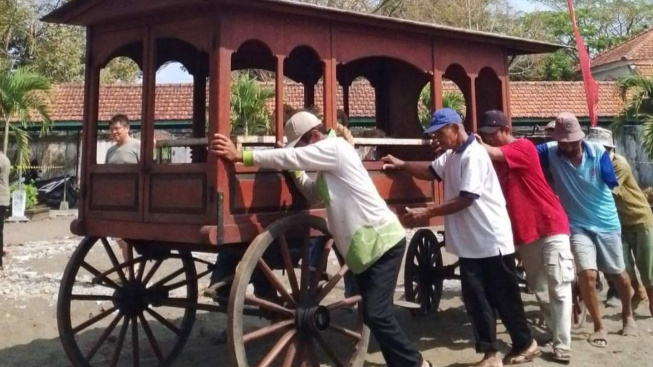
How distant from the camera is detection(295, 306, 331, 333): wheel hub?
463cm

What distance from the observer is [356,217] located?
450 cm

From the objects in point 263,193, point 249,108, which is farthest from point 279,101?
point 249,108

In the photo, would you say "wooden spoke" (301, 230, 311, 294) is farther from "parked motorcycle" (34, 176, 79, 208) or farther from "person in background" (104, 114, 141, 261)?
"parked motorcycle" (34, 176, 79, 208)

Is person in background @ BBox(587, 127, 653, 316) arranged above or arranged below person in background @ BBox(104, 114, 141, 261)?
below

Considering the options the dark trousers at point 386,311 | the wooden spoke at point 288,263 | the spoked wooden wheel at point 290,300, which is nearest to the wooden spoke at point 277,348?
the spoked wooden wheel at point 290,300

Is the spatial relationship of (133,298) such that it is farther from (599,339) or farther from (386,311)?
(599,339)

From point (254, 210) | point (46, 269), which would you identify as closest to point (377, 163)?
point (254, 210)

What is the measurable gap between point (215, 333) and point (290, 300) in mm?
2378

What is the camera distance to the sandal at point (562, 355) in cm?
536

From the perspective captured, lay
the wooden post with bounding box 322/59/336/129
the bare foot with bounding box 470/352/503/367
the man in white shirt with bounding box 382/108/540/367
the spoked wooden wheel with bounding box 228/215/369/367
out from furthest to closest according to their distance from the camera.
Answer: the wooden post with bounding box 322/59/336/129, the bare foot with bounding box 470/352/503/367, the man in white shirt with bounding box 382/108/540/367, the spoked wooden wheel with bounding box 228/215/369/367

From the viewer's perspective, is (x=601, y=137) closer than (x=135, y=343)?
No

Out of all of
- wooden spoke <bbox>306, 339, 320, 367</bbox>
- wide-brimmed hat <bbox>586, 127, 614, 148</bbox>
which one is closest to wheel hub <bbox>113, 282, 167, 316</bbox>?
wooden spoke <bbox>306, 339, 320, 367</bbox>

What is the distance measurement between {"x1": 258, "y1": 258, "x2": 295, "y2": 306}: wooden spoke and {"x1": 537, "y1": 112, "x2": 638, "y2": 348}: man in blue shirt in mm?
2509

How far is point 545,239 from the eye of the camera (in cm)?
554
